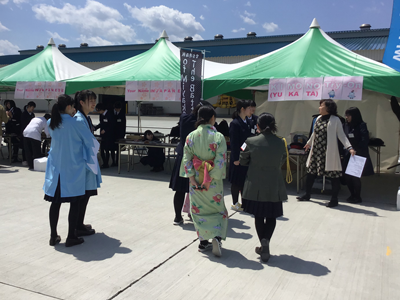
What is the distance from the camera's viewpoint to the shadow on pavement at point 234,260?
11.5 feet

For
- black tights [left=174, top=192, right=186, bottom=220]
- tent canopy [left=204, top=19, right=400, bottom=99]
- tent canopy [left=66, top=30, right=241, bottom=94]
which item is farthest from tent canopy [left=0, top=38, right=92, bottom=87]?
black tights [left=174, top=192, right=186, bottom=220]

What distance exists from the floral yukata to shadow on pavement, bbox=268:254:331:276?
0.59 metres

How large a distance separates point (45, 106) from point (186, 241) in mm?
31213

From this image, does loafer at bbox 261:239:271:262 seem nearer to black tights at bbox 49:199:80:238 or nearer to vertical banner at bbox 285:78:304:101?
black tights at bbox 49:199:80:238

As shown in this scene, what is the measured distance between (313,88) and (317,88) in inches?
2.8

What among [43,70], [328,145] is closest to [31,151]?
[43,70]

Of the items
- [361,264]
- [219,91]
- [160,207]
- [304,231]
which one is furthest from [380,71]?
[160,207]

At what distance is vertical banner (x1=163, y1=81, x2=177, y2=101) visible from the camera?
25.2ft

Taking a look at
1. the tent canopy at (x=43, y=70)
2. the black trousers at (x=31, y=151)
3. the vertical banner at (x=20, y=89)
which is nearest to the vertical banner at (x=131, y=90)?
the tent canopy at (x=43, y=70)

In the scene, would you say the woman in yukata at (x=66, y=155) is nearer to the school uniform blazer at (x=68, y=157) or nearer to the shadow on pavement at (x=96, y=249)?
the school uniform blazer at (x=68, y=157)

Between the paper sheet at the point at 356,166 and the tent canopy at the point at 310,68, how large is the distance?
131cm

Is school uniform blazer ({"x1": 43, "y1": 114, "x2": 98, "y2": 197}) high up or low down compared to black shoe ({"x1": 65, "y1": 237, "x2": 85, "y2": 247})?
up

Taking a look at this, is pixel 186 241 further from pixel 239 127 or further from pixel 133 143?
pixel 133 143

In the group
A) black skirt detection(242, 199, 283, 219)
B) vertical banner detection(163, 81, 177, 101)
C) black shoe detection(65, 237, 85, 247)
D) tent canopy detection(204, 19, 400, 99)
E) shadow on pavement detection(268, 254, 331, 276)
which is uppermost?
tent canopy detection(204, 19, 400, 99)
